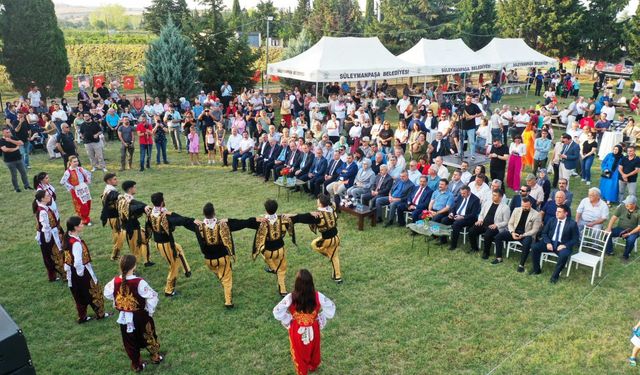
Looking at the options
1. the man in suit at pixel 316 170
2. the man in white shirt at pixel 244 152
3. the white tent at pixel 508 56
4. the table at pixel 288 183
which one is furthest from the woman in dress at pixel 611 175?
the white tent at pixel 508 56

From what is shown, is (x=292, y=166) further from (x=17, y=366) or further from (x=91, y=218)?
(x=17, y=366)

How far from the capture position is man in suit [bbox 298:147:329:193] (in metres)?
12.4

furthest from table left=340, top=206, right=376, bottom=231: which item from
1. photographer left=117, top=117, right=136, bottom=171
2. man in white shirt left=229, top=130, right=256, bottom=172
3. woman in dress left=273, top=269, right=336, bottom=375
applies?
photographer left=117, top=117, right=136, bottom=171

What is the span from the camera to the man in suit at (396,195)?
34.2 feet

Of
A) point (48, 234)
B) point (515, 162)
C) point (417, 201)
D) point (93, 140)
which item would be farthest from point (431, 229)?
point (93, 140)

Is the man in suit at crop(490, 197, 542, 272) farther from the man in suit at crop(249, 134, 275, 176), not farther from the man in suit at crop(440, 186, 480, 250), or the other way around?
the man in suit at crop(249, 134, 275, 176)

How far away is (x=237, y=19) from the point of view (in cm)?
5650

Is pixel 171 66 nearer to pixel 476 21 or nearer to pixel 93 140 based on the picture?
pixel 93 140

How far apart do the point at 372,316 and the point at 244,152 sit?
28.5 feet

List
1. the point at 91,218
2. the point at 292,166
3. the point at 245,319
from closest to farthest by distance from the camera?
1. the point at 245,319
2. the point at 91,218
3. the point at 292,166

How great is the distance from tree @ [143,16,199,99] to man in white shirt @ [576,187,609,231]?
1730 centimetres

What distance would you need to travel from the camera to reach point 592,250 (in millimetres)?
9266

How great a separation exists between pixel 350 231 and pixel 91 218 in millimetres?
5716

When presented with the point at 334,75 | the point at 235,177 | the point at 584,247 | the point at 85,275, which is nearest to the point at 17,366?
the point at 85,275
